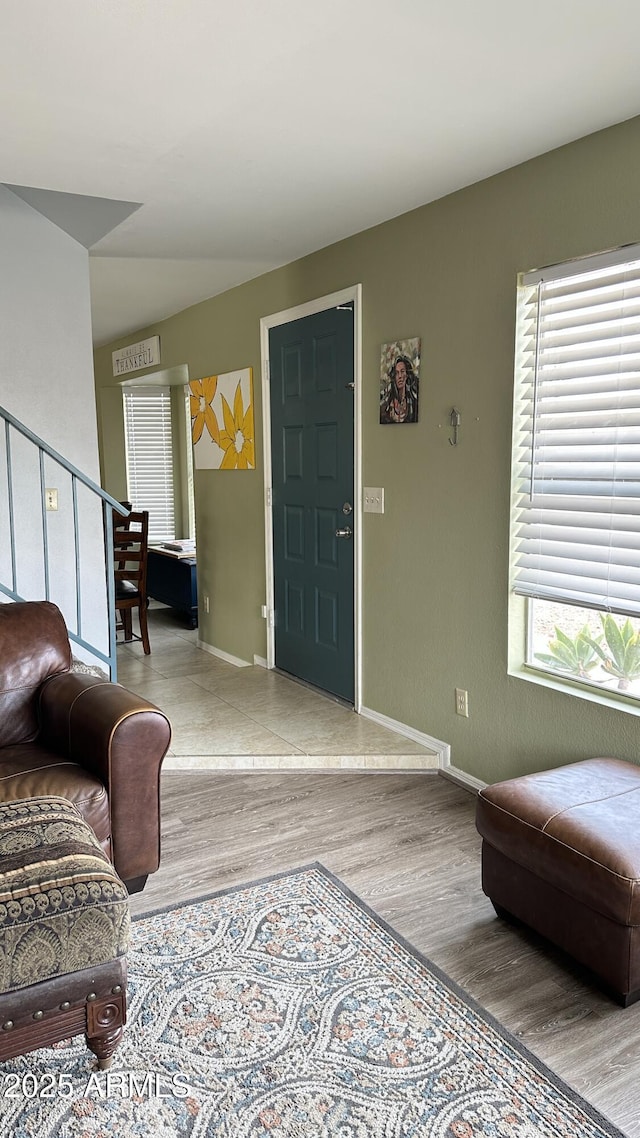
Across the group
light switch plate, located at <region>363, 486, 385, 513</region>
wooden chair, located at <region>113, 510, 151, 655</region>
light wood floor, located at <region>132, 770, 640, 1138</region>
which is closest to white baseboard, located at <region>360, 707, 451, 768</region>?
light wood floor, located at <region>132, 770, 640, 1138</region>

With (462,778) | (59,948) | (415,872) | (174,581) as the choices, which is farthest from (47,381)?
(174,581)

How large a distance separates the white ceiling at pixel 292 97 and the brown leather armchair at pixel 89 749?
1694mm

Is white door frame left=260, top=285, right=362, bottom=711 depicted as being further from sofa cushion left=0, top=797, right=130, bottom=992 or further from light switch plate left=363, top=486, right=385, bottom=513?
sofa cushion left=0, top=797, right=130, bottom=992

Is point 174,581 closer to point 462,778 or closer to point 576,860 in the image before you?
point 462,778

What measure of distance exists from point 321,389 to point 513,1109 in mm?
3369

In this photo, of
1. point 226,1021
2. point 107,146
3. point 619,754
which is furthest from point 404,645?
point 107,146

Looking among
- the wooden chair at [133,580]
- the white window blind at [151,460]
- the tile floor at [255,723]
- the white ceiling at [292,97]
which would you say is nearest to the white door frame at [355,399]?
the tile floor at [255,723]

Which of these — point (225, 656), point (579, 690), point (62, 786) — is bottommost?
point (225, 656)

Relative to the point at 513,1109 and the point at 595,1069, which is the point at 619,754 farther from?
the point at 513,1109

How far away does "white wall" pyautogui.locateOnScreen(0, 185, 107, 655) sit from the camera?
12.5ft

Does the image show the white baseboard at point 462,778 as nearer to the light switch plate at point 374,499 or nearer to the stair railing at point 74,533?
the light switch plate at point 374,499

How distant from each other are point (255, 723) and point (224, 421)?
2.22m

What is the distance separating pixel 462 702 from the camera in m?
3.56

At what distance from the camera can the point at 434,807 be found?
3.37m
